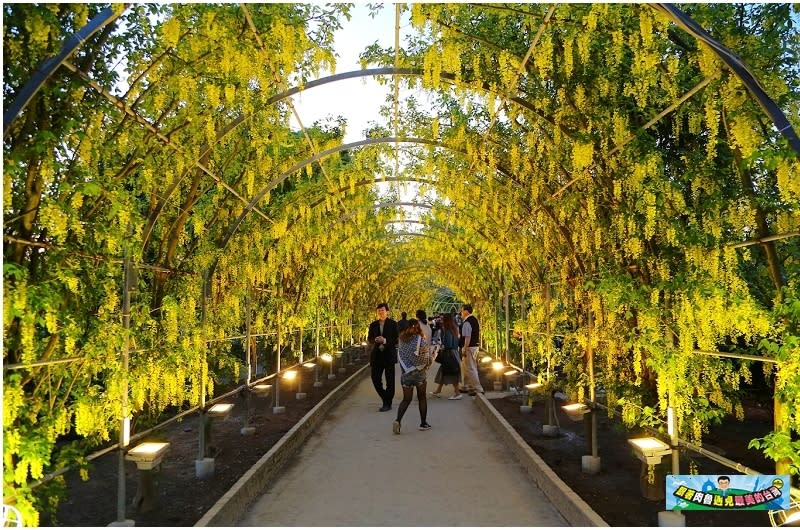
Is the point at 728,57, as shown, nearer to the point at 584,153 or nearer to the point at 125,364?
the point at 584,153

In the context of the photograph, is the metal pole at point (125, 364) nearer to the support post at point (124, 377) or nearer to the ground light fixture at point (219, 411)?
the support post at point (124, 377)

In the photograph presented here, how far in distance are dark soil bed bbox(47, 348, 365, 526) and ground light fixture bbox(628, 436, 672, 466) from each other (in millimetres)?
3056

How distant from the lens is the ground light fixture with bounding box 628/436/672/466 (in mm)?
4172

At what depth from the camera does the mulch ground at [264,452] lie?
14.3 feet

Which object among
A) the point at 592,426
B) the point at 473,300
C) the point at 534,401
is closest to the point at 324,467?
Result: the point at 592,426

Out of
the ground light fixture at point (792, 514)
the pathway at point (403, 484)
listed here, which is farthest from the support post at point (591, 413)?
the ground light fixture at point (792, 514)

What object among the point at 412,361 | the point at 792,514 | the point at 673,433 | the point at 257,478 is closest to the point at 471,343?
the point at 412,361

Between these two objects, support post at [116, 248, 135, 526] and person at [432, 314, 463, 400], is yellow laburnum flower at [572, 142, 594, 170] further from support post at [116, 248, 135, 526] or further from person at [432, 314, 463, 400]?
person at [432, 314, 463, 400]

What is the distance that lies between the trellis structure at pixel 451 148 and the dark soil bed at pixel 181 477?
723mm

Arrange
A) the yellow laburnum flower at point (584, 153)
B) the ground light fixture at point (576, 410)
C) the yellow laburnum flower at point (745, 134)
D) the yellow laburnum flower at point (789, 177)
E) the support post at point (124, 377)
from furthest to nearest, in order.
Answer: the ground light fixture at point (576, 410)
the yellow laburnum flower at point (584, 153)
the support post at point (124, 377)
the yellow laburnum flower at point (745, 134)
the yellow laburnum flower at point (789, 177)

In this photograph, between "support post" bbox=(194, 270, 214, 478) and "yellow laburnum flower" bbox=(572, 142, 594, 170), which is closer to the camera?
"yellow laburnum flower" bbox=(572, 142, 594, 170)

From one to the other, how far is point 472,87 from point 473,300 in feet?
47.1

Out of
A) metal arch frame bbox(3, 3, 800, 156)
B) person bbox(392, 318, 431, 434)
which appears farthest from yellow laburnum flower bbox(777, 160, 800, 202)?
person bbox(392, 318, 431, 434)

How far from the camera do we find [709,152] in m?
4.21
